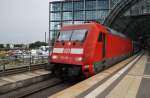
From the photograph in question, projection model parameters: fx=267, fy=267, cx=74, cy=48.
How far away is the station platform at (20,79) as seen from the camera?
1184cm

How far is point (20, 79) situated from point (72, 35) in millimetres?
3708

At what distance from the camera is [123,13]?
46.8 metres

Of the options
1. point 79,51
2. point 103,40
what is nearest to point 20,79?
point 79,51

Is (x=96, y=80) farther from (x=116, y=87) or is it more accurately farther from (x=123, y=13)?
(x=123, y=13)

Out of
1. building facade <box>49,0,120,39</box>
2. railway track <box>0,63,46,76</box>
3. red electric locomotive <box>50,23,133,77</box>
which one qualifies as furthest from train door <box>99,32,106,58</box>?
building facade <box>49,0,120,39</box>

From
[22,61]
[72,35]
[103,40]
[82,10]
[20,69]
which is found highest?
[82,10]

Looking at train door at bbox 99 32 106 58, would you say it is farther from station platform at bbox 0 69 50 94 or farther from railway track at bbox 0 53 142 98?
station platform at bbox 0 69 50 94

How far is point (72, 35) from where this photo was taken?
47.9ft

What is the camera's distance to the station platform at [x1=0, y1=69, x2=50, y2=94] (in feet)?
38.9

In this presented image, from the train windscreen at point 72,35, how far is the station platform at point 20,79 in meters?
2.37

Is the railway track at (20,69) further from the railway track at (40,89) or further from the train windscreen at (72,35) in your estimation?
the train windscreen at (72,35)

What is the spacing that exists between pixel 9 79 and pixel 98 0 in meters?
66.1

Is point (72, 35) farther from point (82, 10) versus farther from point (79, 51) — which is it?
point (82, 10)

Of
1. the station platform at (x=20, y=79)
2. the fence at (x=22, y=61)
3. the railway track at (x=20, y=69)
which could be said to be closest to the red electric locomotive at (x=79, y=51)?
the station platform at (x=20, y=79)
